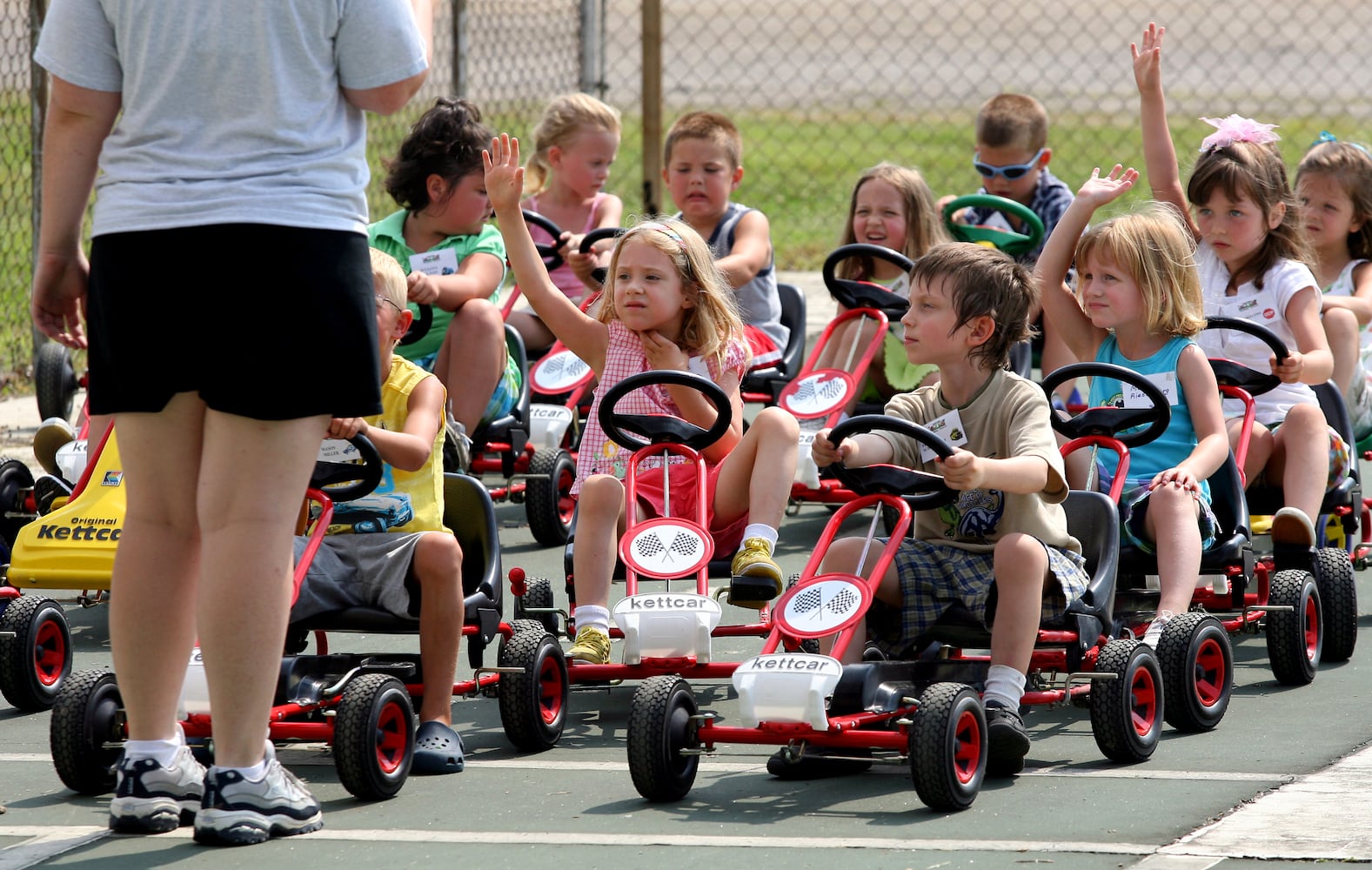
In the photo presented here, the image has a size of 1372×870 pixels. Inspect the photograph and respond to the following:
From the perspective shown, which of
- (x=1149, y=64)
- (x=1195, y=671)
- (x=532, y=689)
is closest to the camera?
(x=532, y=689)

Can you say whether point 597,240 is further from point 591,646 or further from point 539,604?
point 591,646

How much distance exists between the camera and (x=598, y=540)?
4.46 metres

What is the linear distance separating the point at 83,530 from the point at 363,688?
4.47 feet

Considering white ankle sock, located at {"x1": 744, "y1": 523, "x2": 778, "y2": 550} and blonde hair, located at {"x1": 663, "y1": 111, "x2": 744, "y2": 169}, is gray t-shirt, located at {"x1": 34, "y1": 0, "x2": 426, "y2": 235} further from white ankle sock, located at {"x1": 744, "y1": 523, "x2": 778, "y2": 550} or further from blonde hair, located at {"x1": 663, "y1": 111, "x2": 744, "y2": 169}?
blonde hair, located at {"x1": 663, "y1": 111, "x2": 744, "y2": 169}

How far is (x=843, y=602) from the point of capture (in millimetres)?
3787

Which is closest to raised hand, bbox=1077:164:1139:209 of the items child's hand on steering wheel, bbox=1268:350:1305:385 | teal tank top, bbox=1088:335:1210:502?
teal tank top, bbox=1088:335:1210:502

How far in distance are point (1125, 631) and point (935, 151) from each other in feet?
36.8

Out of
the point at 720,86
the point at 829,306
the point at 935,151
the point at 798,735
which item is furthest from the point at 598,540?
the point at 720,86

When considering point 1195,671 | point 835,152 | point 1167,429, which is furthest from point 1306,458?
point 835,152

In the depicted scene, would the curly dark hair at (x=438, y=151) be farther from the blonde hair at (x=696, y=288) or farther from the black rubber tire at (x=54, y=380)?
the black rubber tire at (x=54, y=380)

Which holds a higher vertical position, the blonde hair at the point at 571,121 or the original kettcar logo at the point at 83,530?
the blonde hair at the point at 571,121

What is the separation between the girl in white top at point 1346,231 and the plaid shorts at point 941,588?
7.28 feet

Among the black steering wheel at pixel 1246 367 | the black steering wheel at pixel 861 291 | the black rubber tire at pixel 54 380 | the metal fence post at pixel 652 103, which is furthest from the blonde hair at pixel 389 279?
the metal fence post at pixel 652 103

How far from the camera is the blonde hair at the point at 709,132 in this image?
277 inches
